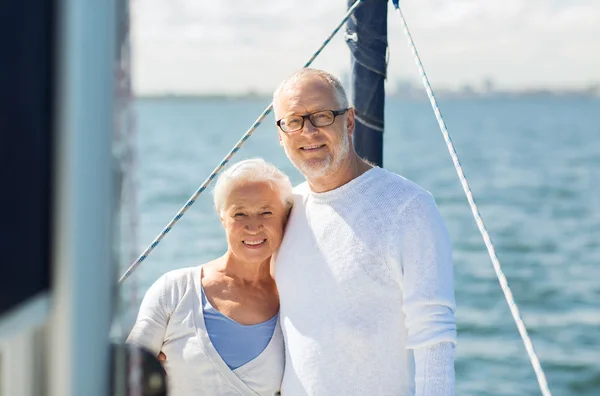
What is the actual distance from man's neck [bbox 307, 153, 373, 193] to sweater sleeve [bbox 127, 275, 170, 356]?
0.53m

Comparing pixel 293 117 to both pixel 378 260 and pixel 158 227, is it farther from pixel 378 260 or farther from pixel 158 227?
pixel 158 227

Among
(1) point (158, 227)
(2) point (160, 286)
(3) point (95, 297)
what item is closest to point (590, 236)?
(1) point (158, 227)

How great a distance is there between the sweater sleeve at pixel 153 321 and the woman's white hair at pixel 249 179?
0.97 feet

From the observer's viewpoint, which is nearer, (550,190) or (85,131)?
(85,131)

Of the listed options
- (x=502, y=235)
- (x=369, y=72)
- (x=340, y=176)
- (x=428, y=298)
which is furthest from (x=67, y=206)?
(x=502, y=235)

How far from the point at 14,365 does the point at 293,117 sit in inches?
54.5

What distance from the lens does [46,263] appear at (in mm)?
1007

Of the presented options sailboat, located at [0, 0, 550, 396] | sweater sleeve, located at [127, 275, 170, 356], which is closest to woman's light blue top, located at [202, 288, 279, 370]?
sweater sleeve, located at [127, 275, 170, 356]

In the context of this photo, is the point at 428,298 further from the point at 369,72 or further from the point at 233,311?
the point at 369,72

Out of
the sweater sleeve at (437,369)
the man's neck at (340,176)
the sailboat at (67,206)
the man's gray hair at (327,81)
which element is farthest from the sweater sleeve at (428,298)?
the sailboat at (67,206)

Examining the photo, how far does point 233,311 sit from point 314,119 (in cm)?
58

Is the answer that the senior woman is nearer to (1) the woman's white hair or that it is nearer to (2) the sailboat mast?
(1) the woman's white hair

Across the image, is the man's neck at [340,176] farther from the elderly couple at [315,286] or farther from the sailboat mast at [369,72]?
the sailboat mast at [369,72]

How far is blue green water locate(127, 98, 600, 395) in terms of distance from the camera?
9109 millimetres
